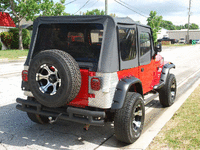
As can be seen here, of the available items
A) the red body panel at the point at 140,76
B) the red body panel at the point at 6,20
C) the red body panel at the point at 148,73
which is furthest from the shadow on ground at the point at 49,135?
the red body panel at the point at 6,20

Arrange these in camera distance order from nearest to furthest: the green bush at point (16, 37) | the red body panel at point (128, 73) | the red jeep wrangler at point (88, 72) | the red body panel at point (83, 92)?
the red jeep wrangler at point (88, 72) < the red body panel at point (83, 92) < the red body panel at point (128, 73) < the green bush at point (16, 37)

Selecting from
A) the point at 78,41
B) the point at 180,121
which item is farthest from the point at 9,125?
the point at 180,121

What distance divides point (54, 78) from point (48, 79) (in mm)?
108

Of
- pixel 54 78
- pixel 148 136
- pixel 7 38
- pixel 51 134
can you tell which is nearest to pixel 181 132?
pixel 148 136

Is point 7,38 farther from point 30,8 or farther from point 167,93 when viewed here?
point 167,93

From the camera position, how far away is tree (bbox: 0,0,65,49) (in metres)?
28.3

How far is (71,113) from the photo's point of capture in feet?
11.9

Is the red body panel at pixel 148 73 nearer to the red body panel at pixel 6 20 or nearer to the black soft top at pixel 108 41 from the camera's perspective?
the black soft top at pixel 108 41

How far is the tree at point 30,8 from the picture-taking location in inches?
1113

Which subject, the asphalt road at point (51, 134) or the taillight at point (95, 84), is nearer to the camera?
the taillight at point (95, 84)

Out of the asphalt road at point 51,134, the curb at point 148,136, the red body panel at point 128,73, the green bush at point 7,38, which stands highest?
the green bush at point 7,38

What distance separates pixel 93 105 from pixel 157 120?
213 centimetres

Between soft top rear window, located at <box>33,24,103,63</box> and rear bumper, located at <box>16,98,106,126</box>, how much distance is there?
0.85 metres

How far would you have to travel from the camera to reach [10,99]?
6.73 meters
